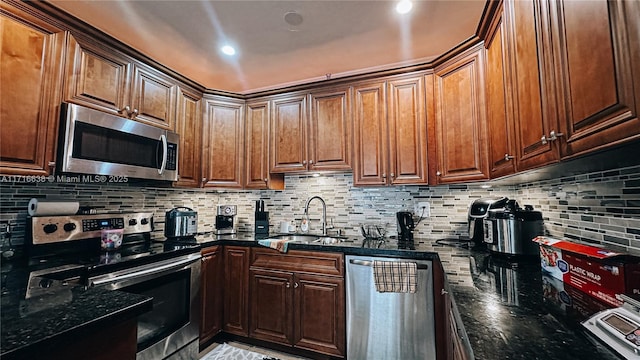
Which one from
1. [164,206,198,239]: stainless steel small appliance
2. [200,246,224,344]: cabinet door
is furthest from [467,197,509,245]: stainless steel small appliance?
[164,206,198,239]: stainless steel small appliance

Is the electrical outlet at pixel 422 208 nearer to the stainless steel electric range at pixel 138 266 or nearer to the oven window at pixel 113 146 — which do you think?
the stainless steel electric range at pixel 138 266

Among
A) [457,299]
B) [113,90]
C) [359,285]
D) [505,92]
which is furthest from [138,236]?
[505,92]

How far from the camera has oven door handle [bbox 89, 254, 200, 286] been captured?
1.50 m

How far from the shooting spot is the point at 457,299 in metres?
0.98

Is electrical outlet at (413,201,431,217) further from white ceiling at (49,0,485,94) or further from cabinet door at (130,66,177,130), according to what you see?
cabinet door at (130,66,177,130)

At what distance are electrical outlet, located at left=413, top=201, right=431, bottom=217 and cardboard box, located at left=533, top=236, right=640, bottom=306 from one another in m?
1.22

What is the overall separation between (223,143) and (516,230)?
8.19ft

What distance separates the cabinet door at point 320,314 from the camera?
205 cm

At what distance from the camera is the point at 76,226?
1775 millimetres

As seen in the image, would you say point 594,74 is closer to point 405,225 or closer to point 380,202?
point 405,225

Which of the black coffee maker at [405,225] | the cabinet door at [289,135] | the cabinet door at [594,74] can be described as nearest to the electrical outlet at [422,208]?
the black coffee maker at [405,225]

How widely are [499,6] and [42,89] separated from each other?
2595 mm

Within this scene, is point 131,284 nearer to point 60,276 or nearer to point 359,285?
point 60,276

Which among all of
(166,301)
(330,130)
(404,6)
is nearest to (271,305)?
(166,301)
